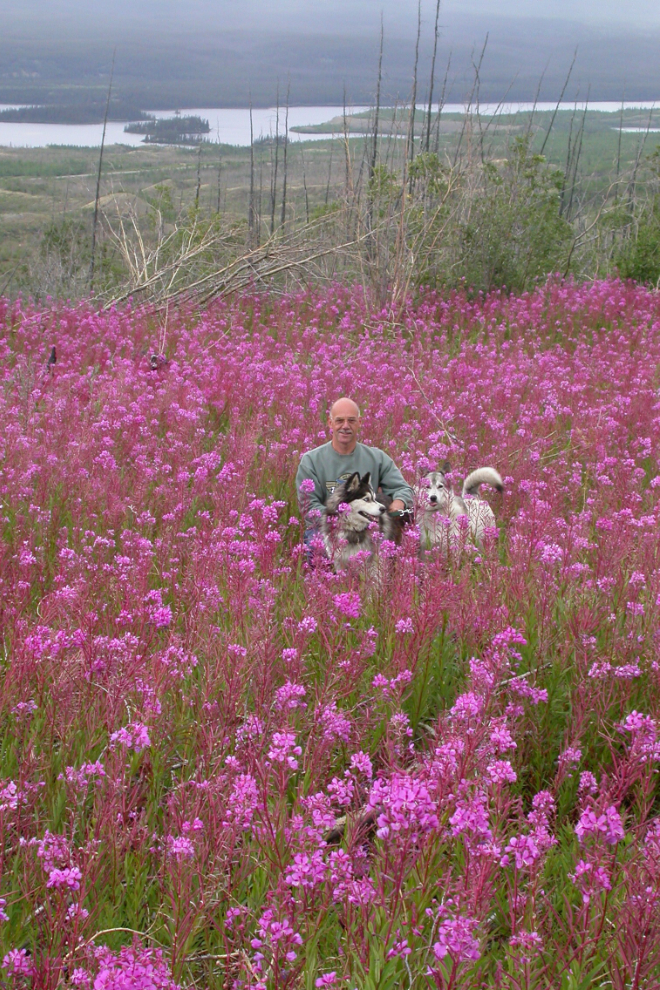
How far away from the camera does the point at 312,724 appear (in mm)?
2812

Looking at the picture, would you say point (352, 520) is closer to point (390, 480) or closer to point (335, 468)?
point (335, 468)

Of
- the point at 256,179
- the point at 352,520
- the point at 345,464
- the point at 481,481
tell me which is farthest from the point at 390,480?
the point at 256,179

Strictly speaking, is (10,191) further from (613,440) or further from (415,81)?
(613,440)

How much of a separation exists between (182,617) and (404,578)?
3.54 ft

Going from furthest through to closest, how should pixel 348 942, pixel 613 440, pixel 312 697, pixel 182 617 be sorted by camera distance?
1. pixel 613 440
2. pixel 182 617
3. pixel 312 697
4. pixel 348 942

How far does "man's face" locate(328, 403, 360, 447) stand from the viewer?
5.73 metres

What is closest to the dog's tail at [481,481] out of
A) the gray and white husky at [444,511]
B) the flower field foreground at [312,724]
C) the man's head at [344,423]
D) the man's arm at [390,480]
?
the gray and white husky at [444,511]

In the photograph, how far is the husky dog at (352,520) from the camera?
488 centimetres

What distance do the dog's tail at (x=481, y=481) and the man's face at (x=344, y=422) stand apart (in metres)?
0.99

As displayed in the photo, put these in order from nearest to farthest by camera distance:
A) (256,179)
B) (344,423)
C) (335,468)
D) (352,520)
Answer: (352,520) → (344,423) → (335,468) → (256,179)

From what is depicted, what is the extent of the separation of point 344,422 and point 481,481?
1.21 metres

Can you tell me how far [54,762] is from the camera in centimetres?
281

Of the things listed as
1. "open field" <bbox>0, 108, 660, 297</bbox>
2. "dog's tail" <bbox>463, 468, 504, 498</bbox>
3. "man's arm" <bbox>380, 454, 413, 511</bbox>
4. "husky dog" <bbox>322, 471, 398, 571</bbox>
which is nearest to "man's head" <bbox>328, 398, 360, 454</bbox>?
"man's arm" <bbox>380, 454, 413, 511</bbox>

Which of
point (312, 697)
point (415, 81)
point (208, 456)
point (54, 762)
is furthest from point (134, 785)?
point (415, 81)
